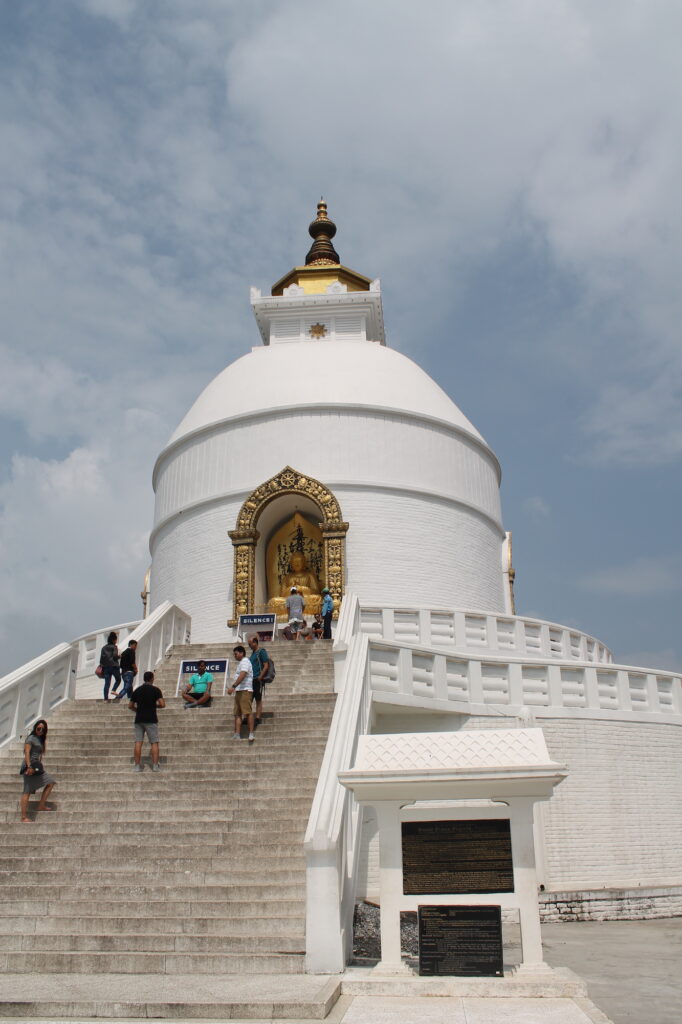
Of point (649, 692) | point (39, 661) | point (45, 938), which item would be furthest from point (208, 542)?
point (45, 938)

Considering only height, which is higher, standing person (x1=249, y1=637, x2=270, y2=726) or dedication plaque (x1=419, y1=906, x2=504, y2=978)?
standing person (x1=249, y1=637, x2=270, y2=726)

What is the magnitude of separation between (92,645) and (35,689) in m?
6.08

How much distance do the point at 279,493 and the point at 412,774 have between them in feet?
46.0

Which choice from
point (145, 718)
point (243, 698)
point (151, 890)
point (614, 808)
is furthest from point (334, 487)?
point (151, 890)

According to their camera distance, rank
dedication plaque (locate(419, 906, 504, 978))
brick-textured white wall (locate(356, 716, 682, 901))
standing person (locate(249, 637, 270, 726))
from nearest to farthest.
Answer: dedication plaque (locate(419, 906, 504, 978)) → standing person (locate(249, 637, 270, 726)) → brick-textured white wall (locate(356, 716, 682, 901))

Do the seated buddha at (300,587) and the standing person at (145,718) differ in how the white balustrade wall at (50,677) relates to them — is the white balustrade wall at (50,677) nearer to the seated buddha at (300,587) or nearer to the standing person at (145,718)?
the standing person at (145,718)

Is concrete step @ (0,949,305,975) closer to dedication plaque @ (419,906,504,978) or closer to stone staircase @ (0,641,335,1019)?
stone staircase @ (0,641,335,1019)

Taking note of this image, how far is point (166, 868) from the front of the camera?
28.1 ft

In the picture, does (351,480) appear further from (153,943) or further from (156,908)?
(153,943)

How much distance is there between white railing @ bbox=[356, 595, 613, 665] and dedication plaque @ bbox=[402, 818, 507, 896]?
26.7 feet

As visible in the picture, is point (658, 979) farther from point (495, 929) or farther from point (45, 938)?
point (45, 938)

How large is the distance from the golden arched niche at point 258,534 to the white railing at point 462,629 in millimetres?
3654

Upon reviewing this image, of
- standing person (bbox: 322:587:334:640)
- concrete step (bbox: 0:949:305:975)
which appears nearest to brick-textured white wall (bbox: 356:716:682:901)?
standing person (bbox: 322:587:334:640)

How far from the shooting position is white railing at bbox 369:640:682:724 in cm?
1362
